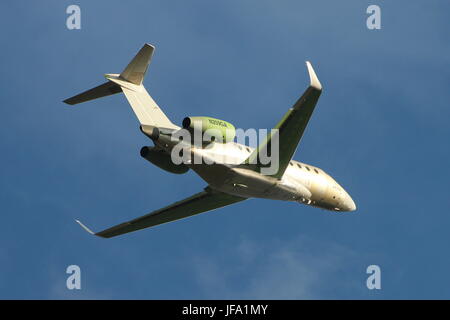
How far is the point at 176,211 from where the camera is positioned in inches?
1665

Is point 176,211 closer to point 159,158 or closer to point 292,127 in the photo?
point 159,158

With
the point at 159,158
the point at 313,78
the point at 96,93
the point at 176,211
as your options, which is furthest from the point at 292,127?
the point at 176,211

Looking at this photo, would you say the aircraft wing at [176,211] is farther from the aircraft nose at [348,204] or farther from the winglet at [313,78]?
the winglet at [313,78]

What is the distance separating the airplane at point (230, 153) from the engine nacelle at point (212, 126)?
4cm

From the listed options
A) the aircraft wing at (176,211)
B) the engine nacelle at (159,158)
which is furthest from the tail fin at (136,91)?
the aircraft wing at (176,211)

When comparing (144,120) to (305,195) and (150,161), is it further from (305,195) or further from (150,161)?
(305,195)

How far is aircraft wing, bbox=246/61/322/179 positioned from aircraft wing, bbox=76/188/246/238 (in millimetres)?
5287

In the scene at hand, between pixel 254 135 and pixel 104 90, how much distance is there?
7572mm

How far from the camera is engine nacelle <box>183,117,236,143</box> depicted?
34.3 meters

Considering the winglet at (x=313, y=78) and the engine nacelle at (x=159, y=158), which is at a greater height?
the winglet at (x=313, y=78)

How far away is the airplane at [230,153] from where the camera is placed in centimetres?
3434

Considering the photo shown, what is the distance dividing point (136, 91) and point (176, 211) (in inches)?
306

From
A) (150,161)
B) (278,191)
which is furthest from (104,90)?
(278,191)

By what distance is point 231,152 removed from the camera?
36469 millimetres
